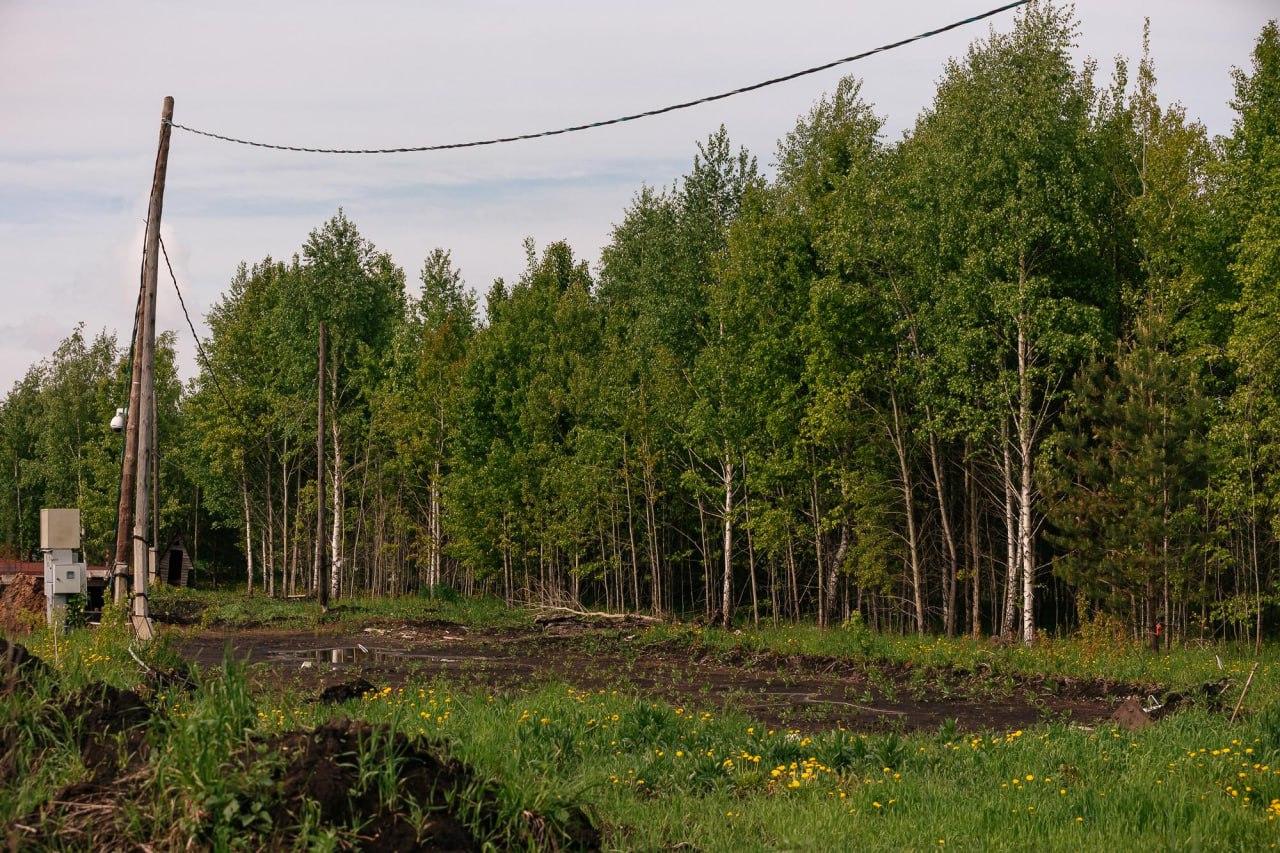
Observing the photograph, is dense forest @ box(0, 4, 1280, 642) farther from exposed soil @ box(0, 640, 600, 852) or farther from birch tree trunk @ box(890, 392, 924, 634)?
exposed soil @ box(0, 640, 600, 852)

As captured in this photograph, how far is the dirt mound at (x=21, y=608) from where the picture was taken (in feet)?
62.0

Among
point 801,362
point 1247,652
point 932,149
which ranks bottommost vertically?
point 1247,652

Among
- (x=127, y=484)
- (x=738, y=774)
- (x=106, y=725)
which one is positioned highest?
(x=127, y=484)

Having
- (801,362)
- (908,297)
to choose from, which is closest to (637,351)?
(801,362)

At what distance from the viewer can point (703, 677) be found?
66.9 feet

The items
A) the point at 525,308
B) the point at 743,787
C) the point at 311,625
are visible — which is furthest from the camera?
the point at 525,308

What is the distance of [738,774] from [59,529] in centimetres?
1435

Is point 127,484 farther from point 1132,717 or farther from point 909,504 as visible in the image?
point 909,504

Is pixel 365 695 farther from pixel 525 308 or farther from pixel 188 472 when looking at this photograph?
pixel 188 472

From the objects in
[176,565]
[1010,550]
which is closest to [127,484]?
[1010,550]

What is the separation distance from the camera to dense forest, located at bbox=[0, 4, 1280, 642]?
2564 cm

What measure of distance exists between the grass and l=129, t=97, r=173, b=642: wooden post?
124 inches

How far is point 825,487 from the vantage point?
33.4m

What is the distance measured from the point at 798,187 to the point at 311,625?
58.2 ft
